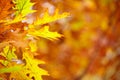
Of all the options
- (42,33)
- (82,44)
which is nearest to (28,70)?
(42,33)

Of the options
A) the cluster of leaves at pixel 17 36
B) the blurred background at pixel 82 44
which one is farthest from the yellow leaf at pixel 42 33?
the blurred background at pixel 82 44

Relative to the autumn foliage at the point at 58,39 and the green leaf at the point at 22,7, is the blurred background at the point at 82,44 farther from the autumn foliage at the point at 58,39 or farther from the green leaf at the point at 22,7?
the green leaf at the point at 22,7

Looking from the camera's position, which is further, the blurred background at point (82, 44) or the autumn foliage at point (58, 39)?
the blurred background at point (82, 44)

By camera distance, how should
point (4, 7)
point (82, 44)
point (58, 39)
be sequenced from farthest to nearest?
point (82, 44), point (58, 39), point (4, 7)

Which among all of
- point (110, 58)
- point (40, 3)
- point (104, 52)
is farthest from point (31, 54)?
point (104, 52)

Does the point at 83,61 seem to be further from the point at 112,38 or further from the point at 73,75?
the point at 112,38

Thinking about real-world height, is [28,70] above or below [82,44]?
above

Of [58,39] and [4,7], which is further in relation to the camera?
[58,39]

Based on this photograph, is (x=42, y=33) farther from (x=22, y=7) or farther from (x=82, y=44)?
(x=82, y=44)

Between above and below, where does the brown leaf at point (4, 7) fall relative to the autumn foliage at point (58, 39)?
above
